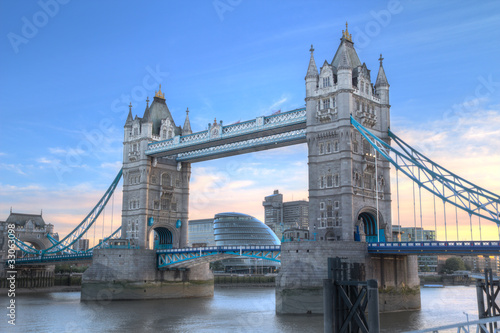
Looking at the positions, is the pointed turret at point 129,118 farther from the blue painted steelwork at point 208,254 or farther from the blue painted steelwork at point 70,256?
the blue painted steelwork at point 208,254

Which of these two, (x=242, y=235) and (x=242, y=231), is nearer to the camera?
(x=242, y=235)

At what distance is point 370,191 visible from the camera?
57.1 metres

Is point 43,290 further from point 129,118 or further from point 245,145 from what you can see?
point 245,145

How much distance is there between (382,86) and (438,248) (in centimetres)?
2141

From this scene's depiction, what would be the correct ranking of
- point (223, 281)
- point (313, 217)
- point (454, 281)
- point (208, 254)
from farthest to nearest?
point (454, 281) < point (223, 281) < point (208, 254) < point (313, 217)

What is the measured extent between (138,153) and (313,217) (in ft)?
105

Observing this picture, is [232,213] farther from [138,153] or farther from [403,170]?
[403,170]

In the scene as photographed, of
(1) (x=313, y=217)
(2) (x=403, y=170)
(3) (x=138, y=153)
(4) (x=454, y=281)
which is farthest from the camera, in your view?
(4) (x=454, y=281)

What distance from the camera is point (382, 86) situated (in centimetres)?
5988

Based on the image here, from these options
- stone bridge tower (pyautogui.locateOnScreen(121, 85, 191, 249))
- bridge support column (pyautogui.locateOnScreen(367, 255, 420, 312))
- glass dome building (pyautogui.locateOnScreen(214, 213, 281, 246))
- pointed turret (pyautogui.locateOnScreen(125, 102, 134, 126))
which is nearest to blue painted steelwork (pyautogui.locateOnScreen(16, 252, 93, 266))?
stone bridge tower (pyautogui.locateOnScreen(121, 85, 191, 249))

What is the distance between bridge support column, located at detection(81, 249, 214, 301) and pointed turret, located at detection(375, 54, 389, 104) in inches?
1397

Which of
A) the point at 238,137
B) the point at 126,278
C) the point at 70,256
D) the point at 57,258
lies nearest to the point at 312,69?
the point at 238,137

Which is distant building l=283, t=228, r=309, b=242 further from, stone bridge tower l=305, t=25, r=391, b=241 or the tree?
the tree

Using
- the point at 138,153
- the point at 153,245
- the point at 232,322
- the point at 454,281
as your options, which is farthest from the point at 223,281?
the point at 232,322
